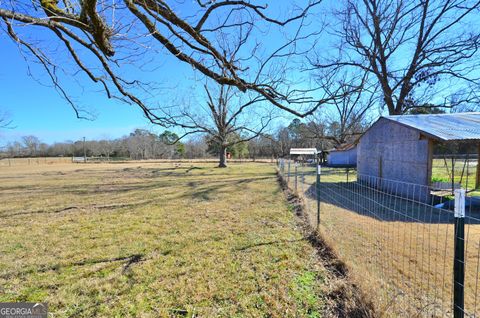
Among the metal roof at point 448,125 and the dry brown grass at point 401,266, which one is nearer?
the dry brown grass at point 401,266

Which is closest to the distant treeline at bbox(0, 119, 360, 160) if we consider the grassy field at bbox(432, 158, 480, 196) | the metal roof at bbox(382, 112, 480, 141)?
the grassy field at bbox(432, 158, 480, 196)

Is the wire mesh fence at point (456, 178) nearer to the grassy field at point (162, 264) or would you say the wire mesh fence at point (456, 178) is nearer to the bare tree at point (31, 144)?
the grassy field at point (162, 264)

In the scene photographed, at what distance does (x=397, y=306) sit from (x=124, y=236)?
4496 millimetres

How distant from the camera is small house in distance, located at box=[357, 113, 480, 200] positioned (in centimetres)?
759

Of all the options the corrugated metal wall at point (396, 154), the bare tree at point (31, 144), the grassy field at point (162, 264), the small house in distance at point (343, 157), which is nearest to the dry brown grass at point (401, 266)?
the grassy field at point (162, 264)

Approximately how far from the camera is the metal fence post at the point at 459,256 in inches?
55.9

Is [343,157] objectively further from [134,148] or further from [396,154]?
[134,148]

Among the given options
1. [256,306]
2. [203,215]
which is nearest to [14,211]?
[203,215]

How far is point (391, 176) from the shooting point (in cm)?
1008

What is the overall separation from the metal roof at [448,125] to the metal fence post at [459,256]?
7188 millimetres

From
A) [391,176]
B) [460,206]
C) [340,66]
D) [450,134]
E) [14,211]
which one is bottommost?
[14,211]

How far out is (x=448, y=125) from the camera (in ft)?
28.2

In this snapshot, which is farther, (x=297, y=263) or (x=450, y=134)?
(x=450, y=134)

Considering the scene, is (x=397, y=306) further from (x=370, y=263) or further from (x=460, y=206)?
(x=460, y=206)
